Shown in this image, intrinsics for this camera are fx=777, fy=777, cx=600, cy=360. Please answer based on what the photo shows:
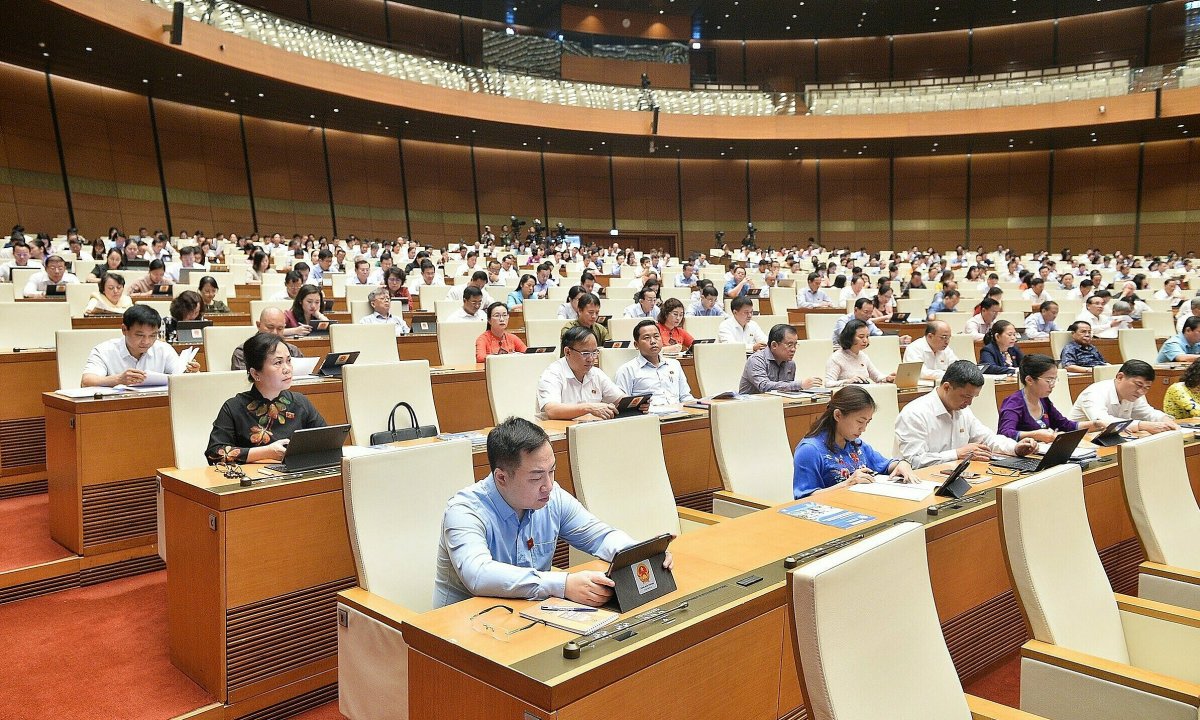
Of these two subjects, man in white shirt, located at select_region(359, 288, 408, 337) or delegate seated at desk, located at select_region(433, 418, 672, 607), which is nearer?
delegate seated at desk, located at select_region(433, 418, 672, 607)

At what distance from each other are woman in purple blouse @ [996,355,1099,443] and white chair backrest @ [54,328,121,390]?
5.00 meters

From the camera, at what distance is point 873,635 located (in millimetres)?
1493

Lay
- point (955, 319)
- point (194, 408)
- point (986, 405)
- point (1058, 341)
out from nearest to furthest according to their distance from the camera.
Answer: point (194, 408)
point (986, 405)
point (1058, 341)
point (955, 319)

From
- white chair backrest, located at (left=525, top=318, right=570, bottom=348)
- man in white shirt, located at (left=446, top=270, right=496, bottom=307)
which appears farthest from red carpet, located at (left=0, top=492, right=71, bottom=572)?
man in white shirt, located at (left=446, top=270, right=496, bottom=307)

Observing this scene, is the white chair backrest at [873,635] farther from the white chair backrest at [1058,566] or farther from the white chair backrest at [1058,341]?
the white chair backrest at [1058,341]

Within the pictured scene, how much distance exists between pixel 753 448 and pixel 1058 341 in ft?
16.7

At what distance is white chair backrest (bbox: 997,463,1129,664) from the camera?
2.06 metres

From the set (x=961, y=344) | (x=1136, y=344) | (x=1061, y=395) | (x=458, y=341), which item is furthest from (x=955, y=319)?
(x=458, y=341)

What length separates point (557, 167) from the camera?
2131 cm

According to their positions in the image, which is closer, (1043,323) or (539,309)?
(539,309)

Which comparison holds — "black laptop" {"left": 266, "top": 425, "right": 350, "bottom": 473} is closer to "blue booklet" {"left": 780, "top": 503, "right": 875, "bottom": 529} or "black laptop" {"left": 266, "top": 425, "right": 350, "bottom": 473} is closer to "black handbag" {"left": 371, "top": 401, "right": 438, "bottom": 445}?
"black handbag" {"left": 371, "top": 401, "right": 438, "bottom": 445}

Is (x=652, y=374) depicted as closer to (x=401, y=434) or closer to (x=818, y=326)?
(x=401, y=434)

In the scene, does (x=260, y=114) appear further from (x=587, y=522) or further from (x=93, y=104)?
(x=587, y=522)

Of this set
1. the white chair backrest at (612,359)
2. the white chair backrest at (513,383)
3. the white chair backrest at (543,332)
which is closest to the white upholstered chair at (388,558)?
the white chair backrest at (513,383)
